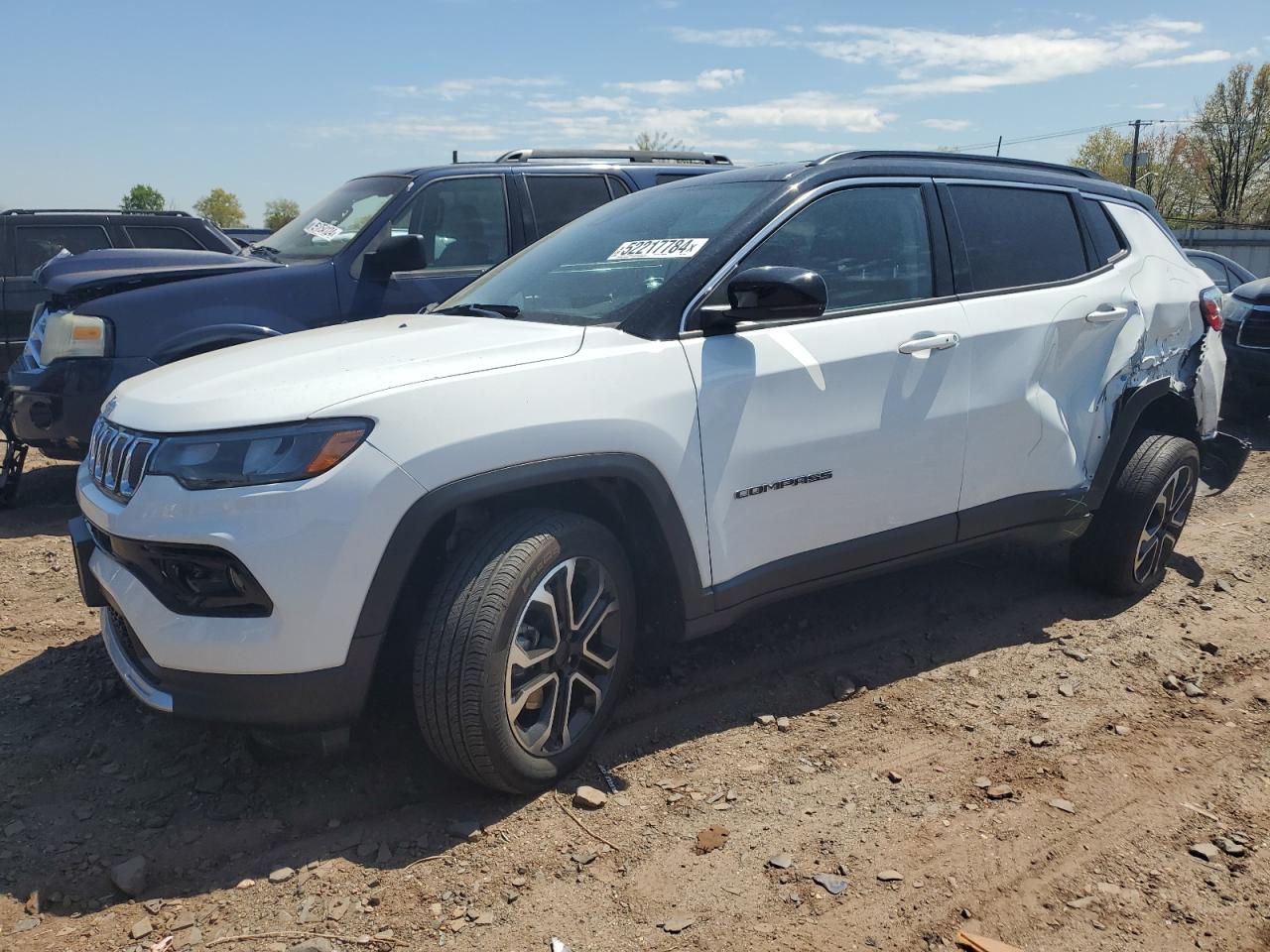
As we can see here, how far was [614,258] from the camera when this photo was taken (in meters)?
3.71

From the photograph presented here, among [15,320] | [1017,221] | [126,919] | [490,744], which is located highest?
[1017,221]

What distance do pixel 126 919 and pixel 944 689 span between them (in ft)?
8.99

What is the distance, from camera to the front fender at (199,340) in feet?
Result: 19.2

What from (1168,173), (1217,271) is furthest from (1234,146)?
(1217,271)

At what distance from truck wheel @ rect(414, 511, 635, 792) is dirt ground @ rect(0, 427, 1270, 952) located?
0.20 meters

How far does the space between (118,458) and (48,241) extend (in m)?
7.21

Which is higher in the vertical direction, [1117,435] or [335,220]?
[335,220]

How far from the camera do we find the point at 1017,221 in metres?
4.29

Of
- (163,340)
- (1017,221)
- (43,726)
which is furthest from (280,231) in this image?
(1017,221)

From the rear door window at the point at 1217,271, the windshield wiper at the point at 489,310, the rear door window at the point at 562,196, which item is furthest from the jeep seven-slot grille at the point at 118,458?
the rear door window at the point at 1217,271

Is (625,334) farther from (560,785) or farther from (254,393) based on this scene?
(560,785)

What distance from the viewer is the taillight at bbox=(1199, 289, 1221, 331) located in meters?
4.85

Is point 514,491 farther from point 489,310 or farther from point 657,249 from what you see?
point 657,249

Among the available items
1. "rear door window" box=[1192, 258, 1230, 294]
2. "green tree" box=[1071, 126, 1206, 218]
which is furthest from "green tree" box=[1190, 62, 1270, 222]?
"rear door window" box=[1192, 258, 1230, 294]
